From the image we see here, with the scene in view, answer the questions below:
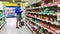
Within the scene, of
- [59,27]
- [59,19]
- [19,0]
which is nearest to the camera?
[59,19]

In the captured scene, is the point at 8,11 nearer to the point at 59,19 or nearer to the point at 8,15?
the point at 8,15

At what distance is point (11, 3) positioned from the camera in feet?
80.2

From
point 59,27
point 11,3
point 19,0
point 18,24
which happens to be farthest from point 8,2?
point 59,27

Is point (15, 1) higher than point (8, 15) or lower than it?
higher

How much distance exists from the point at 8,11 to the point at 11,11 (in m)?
0.57

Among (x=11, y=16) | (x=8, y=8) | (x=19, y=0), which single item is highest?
(x=19, y=0)

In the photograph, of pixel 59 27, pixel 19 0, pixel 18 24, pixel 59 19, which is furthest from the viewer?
pixel 19 0

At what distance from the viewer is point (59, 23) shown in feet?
11.7

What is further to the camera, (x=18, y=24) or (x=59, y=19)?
(x=18, y=24)

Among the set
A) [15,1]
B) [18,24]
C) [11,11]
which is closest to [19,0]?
[15,1]

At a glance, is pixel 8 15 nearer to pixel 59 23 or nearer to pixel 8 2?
pixel 8 2

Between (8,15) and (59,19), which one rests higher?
(59,19)

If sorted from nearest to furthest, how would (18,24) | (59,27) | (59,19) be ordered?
(59,19)
(59,27)
(18,24)

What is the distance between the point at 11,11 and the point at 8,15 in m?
1.03
